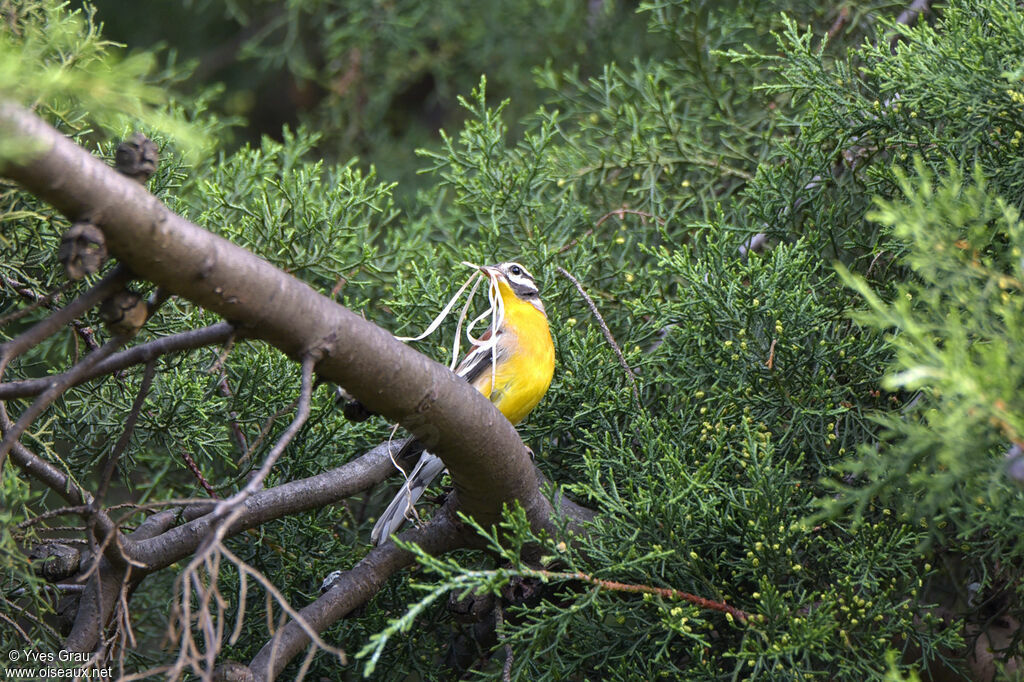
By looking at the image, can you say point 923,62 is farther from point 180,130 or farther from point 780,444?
point 180,130

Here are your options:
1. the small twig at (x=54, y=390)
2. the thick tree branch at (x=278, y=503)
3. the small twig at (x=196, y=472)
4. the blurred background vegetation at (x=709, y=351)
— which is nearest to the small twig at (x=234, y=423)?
the blurred background vegetation at (x=709, y=351)

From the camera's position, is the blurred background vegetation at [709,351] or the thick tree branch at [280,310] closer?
the thick tree branch at [280,310]

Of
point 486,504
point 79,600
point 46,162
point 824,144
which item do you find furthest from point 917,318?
point 79,600

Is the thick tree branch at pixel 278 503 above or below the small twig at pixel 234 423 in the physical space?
above

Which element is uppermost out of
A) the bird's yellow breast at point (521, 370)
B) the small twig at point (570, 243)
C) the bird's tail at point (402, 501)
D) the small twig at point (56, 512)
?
the small twig at point (570, 243)

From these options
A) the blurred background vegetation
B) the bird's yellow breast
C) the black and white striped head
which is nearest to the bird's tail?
the blurred background vegetation

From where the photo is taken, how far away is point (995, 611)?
10.0 ft

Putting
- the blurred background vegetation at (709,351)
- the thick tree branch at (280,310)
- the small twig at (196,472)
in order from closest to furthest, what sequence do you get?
1. the thick tree branch at (280,310)
2. the blurred background vegetation at (709,351)
3. the small twig at (196,472)

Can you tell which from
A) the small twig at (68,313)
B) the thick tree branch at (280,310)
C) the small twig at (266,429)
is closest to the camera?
the thick tree branch at (280,310)

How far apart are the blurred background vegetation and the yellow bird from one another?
84 millimetres

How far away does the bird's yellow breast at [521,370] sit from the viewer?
3320mm

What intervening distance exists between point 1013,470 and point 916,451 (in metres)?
0.20

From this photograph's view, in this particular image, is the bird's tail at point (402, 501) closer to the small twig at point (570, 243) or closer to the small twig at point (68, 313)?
the small twig at point (570, 243)

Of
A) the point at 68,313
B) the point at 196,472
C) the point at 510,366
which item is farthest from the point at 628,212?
the point at 68,313
